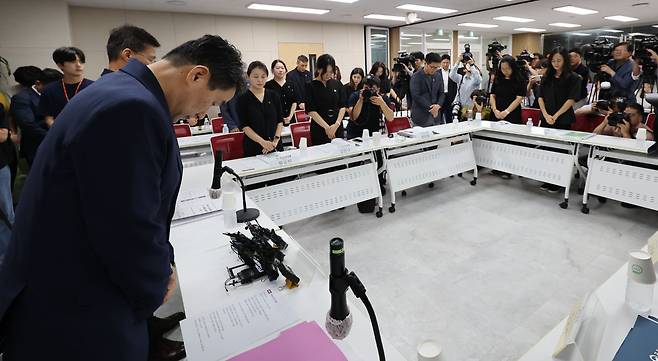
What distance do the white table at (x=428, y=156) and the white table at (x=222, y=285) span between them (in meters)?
2.14

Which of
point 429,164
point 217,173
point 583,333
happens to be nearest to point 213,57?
point 217,173

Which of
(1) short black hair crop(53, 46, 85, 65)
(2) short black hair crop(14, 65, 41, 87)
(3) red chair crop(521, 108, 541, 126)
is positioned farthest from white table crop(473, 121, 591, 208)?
(2) short black hair crop(14, 65, 41, 87)

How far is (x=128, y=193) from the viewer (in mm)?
688

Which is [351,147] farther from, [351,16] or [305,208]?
[351,16]

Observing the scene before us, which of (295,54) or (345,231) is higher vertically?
(295,54)

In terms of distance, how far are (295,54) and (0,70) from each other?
544cm

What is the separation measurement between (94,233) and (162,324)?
1.44 m

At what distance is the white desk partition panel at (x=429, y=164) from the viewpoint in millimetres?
3639

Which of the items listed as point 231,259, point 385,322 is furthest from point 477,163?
point 231,259

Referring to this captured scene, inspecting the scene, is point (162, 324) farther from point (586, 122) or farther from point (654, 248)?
point (586, 122)

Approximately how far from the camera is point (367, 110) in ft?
12.6

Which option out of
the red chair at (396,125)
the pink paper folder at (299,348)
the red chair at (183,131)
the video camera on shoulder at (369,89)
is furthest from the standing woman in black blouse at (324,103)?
the pink paper folder at (299,348)

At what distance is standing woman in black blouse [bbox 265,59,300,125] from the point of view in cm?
461

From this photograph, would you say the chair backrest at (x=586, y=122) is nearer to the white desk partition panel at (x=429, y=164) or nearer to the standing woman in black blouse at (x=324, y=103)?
the white desk partition panel at (x=429, y=164)
